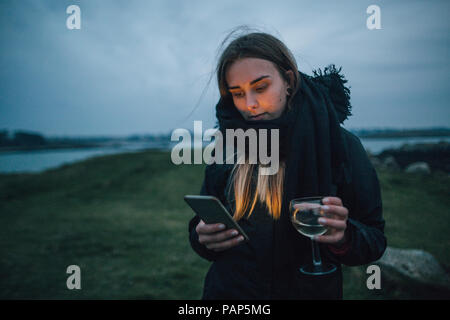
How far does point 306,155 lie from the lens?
Result: 1.75 meters

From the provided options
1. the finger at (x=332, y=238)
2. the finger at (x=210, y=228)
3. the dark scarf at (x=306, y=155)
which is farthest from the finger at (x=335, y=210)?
the finger at (x=210, y=228)

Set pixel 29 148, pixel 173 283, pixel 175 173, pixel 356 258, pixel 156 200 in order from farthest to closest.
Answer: pixel 29 148, pixel 175 173, pixel 156 200, pixel 173 283, pixel 356 258

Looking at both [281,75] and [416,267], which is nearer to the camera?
[281,75]

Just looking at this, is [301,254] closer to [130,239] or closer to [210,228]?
[210,228]

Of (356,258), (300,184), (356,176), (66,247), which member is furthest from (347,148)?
(66,247)

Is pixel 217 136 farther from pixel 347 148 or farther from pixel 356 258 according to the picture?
pixel 356 258

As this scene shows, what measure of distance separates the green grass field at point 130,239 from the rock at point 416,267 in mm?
226

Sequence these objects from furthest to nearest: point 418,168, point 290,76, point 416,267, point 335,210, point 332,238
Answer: point 418,168 → point 416,267 → point 290,76 → point 332,238 → point 335,210

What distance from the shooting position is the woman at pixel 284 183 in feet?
5.50

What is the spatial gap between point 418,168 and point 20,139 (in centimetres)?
3780

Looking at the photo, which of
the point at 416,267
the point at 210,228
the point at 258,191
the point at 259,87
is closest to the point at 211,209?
the point at 210,228

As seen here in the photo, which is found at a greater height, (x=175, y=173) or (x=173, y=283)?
(x=175, y=173)

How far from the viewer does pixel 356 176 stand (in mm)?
1666
